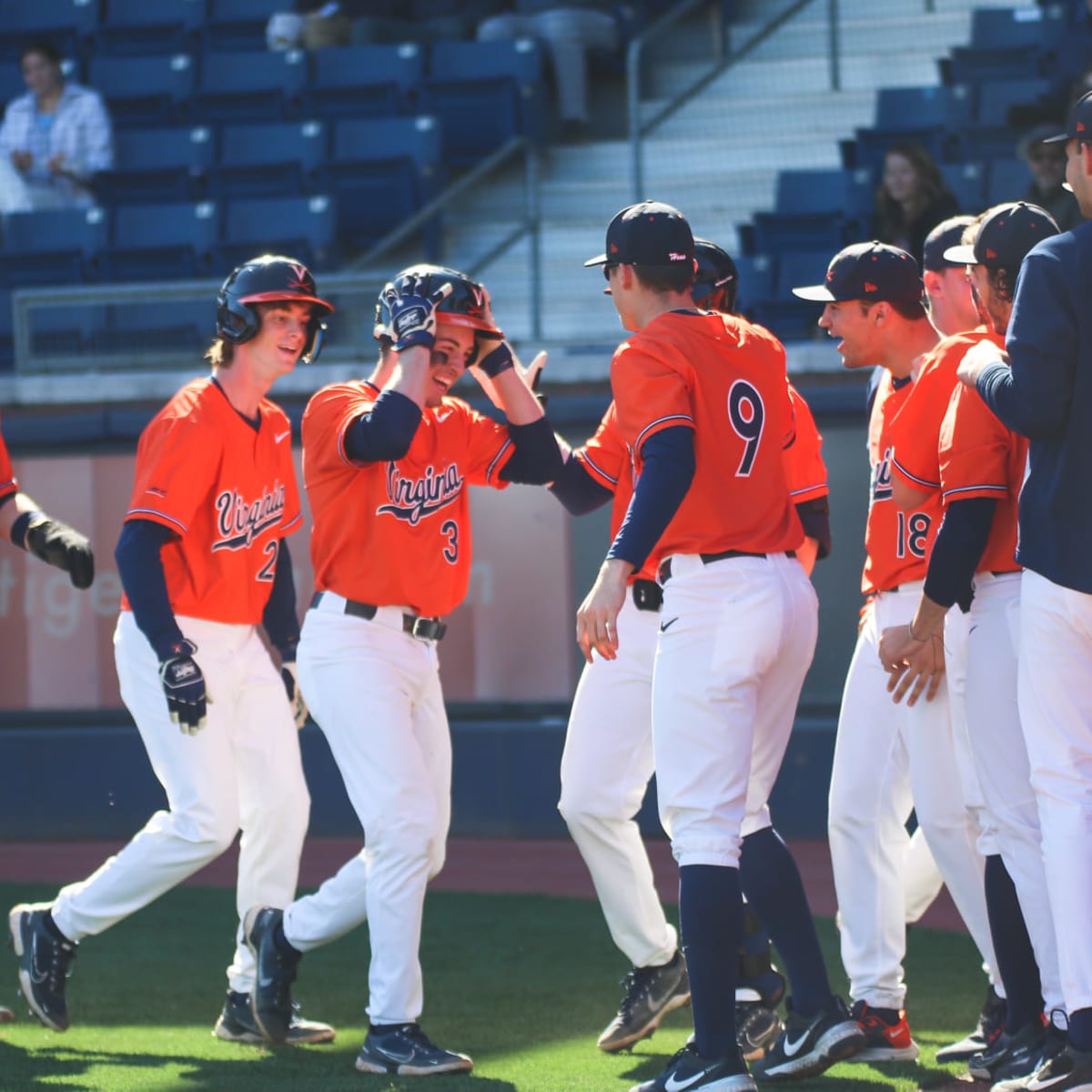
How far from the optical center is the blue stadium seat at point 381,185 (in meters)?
10.0

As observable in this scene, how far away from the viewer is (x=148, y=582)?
4.42 meters

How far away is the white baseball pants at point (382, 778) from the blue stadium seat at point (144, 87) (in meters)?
7.53

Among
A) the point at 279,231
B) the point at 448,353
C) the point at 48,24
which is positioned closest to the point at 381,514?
the point at 448,353

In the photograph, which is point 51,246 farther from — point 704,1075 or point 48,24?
point 704,1075

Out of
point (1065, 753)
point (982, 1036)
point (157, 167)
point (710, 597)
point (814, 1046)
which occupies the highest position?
point (157, 167)

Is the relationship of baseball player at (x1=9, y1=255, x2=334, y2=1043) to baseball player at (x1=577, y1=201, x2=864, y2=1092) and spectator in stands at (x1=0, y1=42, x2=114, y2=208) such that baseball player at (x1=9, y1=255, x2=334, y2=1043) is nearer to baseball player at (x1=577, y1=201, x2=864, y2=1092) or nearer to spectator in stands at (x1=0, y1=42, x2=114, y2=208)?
baseball player at (x1=577, y1=201, x2=864, y2=1092)

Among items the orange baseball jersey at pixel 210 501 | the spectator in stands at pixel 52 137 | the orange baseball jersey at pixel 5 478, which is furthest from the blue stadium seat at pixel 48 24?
the orange baseball jersey at pixel 210 501

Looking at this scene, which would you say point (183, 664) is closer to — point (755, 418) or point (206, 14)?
point (755, 418)

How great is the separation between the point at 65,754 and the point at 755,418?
208 inches

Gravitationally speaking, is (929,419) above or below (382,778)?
above

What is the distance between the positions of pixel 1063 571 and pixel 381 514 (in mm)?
1727

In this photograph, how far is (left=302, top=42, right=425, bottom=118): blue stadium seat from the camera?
1079 centimetres

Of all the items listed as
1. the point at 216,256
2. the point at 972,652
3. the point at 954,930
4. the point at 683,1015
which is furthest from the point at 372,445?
the point at 216,256

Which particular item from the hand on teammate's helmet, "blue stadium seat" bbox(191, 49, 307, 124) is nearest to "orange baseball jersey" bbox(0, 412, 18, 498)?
the hand on teammate's helmet
